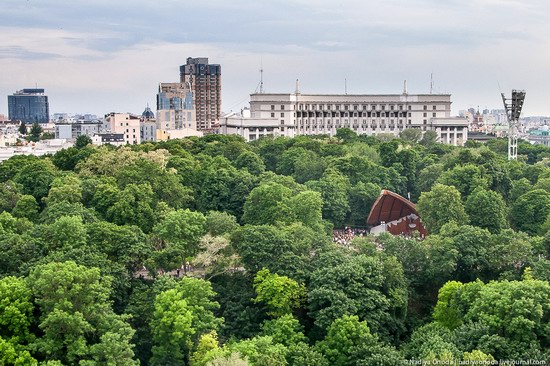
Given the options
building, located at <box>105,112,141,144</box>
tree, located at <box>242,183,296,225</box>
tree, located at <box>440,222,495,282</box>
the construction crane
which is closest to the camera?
tree, located at <box>440,222,495,282</box>

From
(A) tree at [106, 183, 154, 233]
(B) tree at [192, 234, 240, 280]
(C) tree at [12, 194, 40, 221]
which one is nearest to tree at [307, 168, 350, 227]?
(A) tree at [106, 183, 154, 233]

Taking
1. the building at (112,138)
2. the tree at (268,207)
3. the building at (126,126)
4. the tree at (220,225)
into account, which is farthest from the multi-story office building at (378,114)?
the tree at (220,225)

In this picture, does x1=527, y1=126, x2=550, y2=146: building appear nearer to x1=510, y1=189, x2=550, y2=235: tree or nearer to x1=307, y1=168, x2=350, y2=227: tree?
x1=510, y1=189, x2=550, y2=235: tree

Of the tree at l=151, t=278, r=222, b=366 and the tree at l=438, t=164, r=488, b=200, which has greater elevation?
the tree at l=438, t=164, r=488, b=200

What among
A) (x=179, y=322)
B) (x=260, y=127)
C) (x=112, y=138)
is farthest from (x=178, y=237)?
(x=112, y=138)

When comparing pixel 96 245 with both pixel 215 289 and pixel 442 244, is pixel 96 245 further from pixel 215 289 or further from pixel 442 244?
pixel 442 244

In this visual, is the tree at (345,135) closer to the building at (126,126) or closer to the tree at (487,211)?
the tree at (487,211)

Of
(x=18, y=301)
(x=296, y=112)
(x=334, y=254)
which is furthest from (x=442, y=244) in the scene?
(x=296, y=112)

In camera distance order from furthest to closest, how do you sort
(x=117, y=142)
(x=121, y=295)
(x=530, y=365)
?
(x=117, y=142) < (x=121, y=295) < (x=530, y=365)
